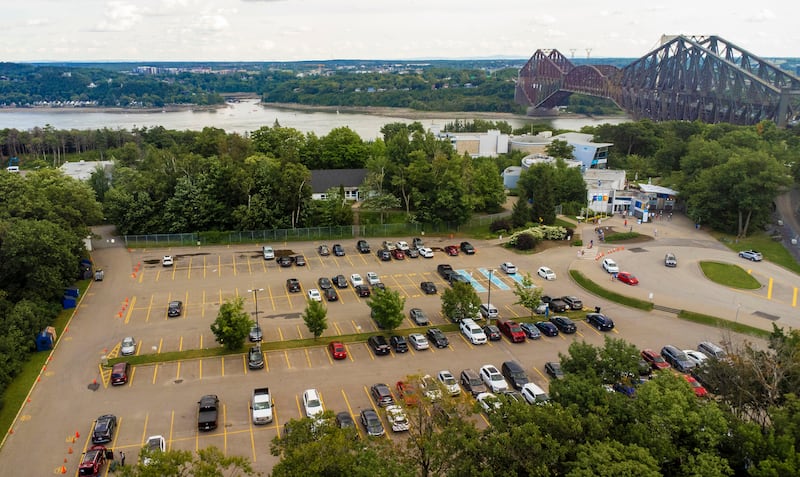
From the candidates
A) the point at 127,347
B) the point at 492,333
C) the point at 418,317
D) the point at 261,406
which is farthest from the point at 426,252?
the point at 261,406

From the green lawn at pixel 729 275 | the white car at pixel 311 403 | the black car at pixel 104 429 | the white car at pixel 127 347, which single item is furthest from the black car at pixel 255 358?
the green lawn at pixel 729 275

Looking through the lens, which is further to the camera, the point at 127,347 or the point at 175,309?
the point at 175,309

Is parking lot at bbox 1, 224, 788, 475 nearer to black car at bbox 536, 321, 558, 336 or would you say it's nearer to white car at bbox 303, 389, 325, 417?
black car at bbox 536, 321, 558, 336

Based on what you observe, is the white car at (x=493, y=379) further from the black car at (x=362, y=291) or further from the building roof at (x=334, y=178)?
the building roof at (x=334, y=178)

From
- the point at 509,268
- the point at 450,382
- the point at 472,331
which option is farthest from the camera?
the point at 509,268

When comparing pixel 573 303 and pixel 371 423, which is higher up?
pixel 573 303

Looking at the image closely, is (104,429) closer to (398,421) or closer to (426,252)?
(398,421)
